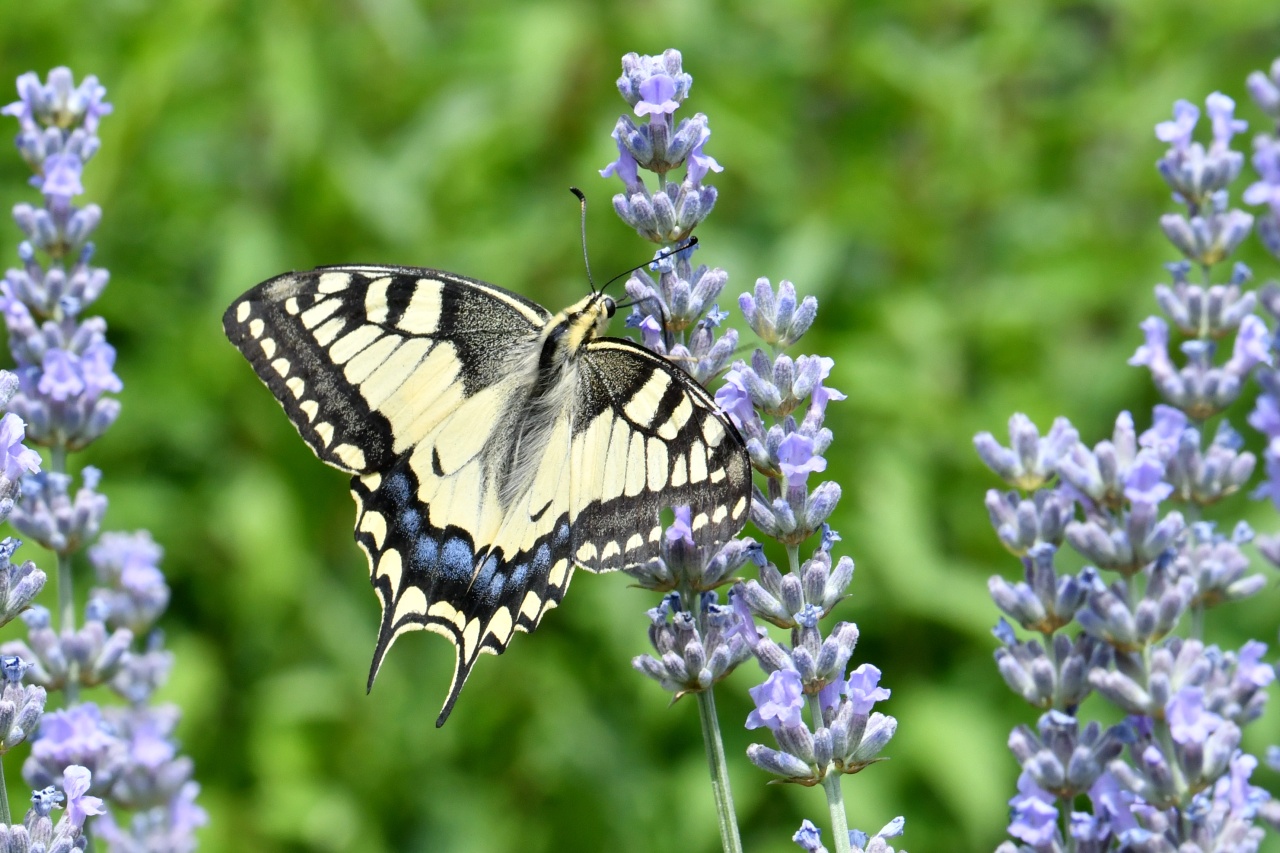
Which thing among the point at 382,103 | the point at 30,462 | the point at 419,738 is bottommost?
the point at 30,462

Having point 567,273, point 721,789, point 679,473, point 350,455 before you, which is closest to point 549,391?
point 350,455

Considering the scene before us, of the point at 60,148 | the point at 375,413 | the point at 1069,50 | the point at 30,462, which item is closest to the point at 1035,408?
the point at 1069,50

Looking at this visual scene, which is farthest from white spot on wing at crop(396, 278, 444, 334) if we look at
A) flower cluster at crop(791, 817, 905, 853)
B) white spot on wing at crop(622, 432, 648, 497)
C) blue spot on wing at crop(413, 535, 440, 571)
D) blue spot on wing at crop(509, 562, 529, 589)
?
flower cluster at crop(791, 817, 905, 853)

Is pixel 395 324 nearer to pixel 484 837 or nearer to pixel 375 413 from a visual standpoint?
pixel 375 413

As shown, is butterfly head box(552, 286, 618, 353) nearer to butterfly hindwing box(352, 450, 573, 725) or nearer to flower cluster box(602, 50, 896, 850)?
butterfly hindwing box(352, 450, 573, 725)

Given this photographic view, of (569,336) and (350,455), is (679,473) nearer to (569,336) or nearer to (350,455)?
(569,336)

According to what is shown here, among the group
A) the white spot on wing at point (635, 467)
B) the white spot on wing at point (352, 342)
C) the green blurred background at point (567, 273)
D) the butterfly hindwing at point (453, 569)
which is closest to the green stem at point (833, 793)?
the white spot on wing at point (635, 467)

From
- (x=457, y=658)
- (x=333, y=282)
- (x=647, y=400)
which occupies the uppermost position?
(x=333, y=282)
